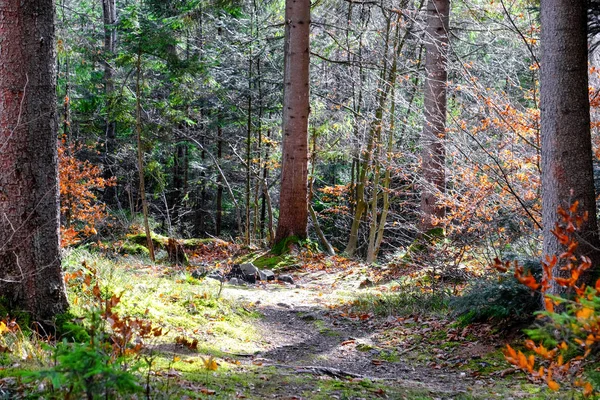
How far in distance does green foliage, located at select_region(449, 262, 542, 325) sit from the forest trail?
621 mm

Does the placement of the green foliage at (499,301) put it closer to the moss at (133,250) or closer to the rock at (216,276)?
the rock at (216,276)

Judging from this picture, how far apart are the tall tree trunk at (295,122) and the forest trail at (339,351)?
268 centimetres

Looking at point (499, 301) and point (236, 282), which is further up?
point (499, 301)

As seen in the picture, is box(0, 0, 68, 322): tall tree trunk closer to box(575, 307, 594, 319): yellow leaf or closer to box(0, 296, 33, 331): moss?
box(0, 296, 33, 331): moss

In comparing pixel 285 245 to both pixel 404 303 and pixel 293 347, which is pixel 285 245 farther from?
pixel 293 347

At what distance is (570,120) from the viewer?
15.7 feet

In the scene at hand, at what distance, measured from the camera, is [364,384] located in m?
4.41

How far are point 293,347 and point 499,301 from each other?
227 centimetres

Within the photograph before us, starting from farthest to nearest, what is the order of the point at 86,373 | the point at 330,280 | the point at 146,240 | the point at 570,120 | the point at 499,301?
the point at 146,240 → the point at 330,280 → the point at 499,301 → the point at 570,120 → the point at 86,373

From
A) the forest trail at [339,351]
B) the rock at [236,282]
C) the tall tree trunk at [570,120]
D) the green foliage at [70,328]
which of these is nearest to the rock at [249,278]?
the rock at [236,282]

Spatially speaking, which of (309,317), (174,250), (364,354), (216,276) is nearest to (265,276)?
(216,276)

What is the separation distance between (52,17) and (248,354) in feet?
11.6

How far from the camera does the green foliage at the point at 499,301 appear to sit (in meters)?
5.45

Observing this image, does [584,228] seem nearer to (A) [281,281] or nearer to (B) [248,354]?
(B) [248,354]
